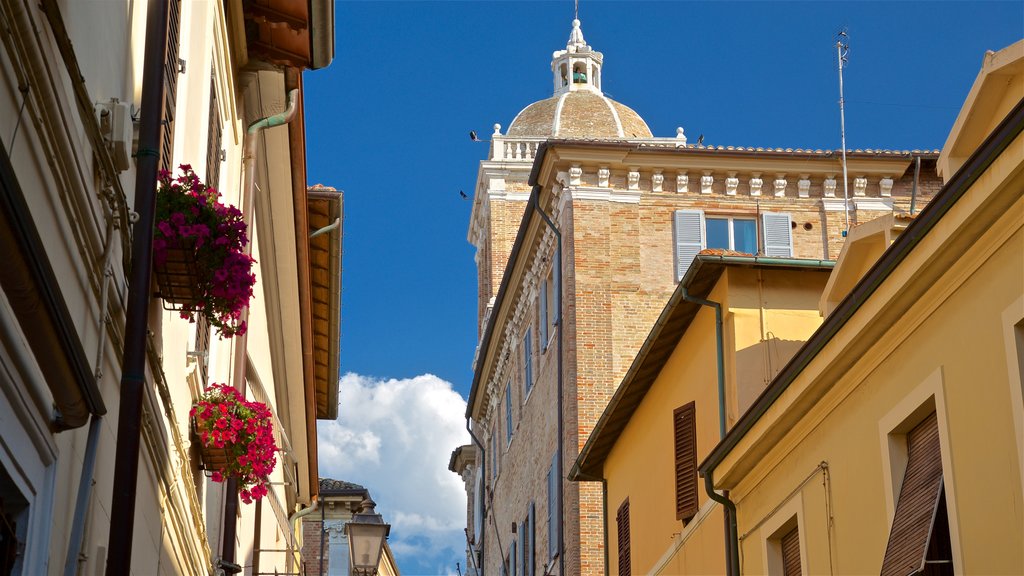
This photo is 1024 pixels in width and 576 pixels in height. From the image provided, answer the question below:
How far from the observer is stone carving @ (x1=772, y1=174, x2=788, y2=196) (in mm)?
28953

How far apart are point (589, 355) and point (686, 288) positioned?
11700 millimetres

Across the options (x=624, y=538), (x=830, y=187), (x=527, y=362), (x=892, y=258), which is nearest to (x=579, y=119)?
(x=527, y=362)

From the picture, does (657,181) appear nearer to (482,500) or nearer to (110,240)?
(482,500)

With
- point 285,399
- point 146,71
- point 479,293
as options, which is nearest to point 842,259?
point 146,71

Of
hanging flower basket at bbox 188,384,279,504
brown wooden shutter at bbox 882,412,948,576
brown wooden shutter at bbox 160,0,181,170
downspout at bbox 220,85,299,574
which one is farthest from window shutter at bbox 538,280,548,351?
brown wooden shutter at bbox 160,0,181,170

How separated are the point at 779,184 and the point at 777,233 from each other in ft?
3.13

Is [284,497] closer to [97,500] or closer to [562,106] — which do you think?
[97,500]

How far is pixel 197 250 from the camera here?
8.12 meters

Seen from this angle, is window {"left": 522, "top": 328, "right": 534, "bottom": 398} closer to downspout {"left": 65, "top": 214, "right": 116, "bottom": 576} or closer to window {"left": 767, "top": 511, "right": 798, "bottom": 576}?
window {"left": 767, "top": 511, "right": 798, "bottom": 576}

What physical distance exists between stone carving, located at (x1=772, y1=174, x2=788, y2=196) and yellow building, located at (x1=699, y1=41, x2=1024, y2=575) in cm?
1587

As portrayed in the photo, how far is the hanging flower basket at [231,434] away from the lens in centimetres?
1061

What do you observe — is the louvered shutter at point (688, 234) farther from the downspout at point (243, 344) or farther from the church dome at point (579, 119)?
the church dome at point (579, 119)

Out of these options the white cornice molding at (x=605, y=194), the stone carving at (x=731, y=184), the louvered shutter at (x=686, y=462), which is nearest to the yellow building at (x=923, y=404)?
the louvered shutter at (x=686, y=462)

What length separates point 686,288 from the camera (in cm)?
1532
